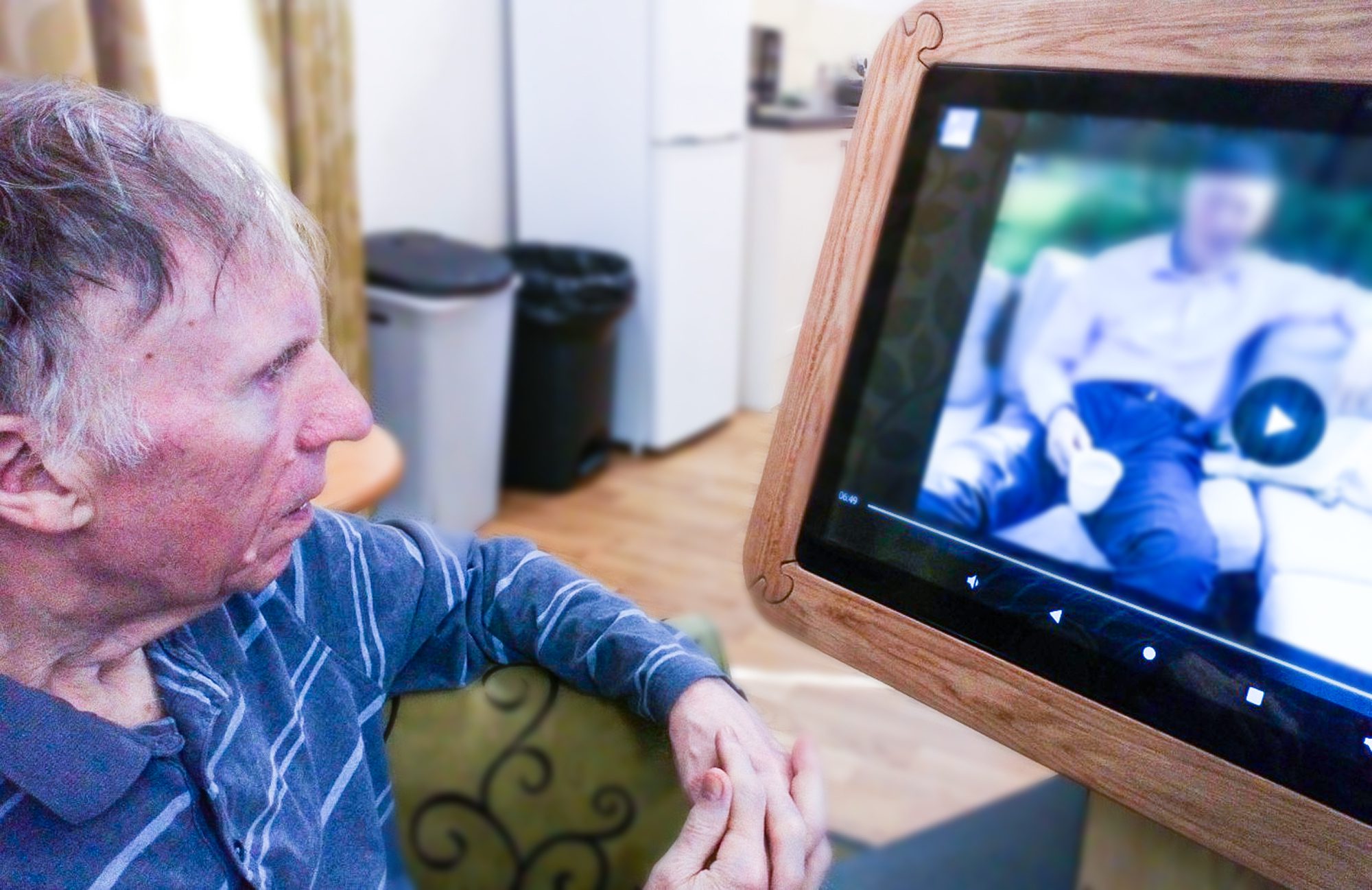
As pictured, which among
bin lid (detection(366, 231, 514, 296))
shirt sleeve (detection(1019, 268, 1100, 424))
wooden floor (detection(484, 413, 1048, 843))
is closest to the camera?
shirt sleeve (detection(1019, 268, 1100, 424))

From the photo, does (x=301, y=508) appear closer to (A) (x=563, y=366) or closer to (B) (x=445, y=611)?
(B) (x=445, y=611)

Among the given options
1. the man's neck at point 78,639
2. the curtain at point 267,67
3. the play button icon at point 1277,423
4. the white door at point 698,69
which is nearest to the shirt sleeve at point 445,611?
the man's neck at point 78,639

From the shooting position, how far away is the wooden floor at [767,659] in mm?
1639

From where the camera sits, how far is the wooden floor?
5.38 ft

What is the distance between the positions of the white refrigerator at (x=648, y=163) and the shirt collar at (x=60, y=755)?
7.64ft

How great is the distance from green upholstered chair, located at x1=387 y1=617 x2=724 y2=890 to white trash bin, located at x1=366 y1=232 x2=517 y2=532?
1.29 metres

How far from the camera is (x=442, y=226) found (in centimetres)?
270

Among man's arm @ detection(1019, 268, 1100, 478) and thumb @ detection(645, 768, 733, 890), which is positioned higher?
man's arm @ detection(1019, 268, 1100, 478)

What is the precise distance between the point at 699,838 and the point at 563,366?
7.21 feet

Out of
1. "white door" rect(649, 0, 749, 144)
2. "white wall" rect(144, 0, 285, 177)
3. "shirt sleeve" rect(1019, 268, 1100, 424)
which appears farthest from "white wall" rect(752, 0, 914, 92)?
"shirt sleeve" rect(1019, 268, 1100, 424)

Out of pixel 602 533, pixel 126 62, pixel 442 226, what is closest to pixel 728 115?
pixel 442 226

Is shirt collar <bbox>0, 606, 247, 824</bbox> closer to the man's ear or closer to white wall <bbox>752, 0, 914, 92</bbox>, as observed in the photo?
the man's ear

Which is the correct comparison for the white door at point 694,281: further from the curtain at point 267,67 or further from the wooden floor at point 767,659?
the curtain at point 267,67

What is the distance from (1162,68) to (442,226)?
7.90 feet
